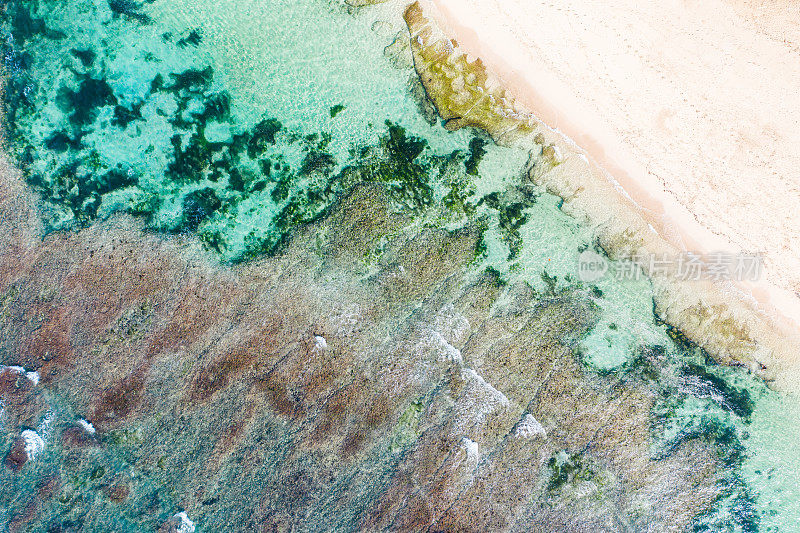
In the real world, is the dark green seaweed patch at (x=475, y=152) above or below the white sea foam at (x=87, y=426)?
above

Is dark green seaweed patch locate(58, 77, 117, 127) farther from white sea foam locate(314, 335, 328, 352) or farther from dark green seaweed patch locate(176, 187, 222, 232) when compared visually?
white sea foam locate(314, 335, 328, 352)

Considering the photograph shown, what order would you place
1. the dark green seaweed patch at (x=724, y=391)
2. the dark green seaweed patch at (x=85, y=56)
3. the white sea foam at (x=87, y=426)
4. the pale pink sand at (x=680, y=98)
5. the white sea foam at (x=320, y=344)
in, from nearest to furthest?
the white sea foam at (x=87, y=426), the white sea foam at (x=320, y=344), the pale pink sand at (x=680, y=98), the dark green seaweed patch at (x=724, y=391), the dark green seaweed patch at (x=85, y=56)

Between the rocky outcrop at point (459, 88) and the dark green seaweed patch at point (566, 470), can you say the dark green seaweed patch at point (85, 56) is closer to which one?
the rocky outcrop at point (459, 88)

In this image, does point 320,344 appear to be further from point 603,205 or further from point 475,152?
point 603,205

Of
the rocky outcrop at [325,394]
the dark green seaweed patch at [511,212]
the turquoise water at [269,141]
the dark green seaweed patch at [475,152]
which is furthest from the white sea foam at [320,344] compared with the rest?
the dark green seaweed patch at [475,152]

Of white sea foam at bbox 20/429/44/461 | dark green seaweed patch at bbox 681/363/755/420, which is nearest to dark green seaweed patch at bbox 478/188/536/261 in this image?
dark green seaweed patch at bbox 681/363/755/420
